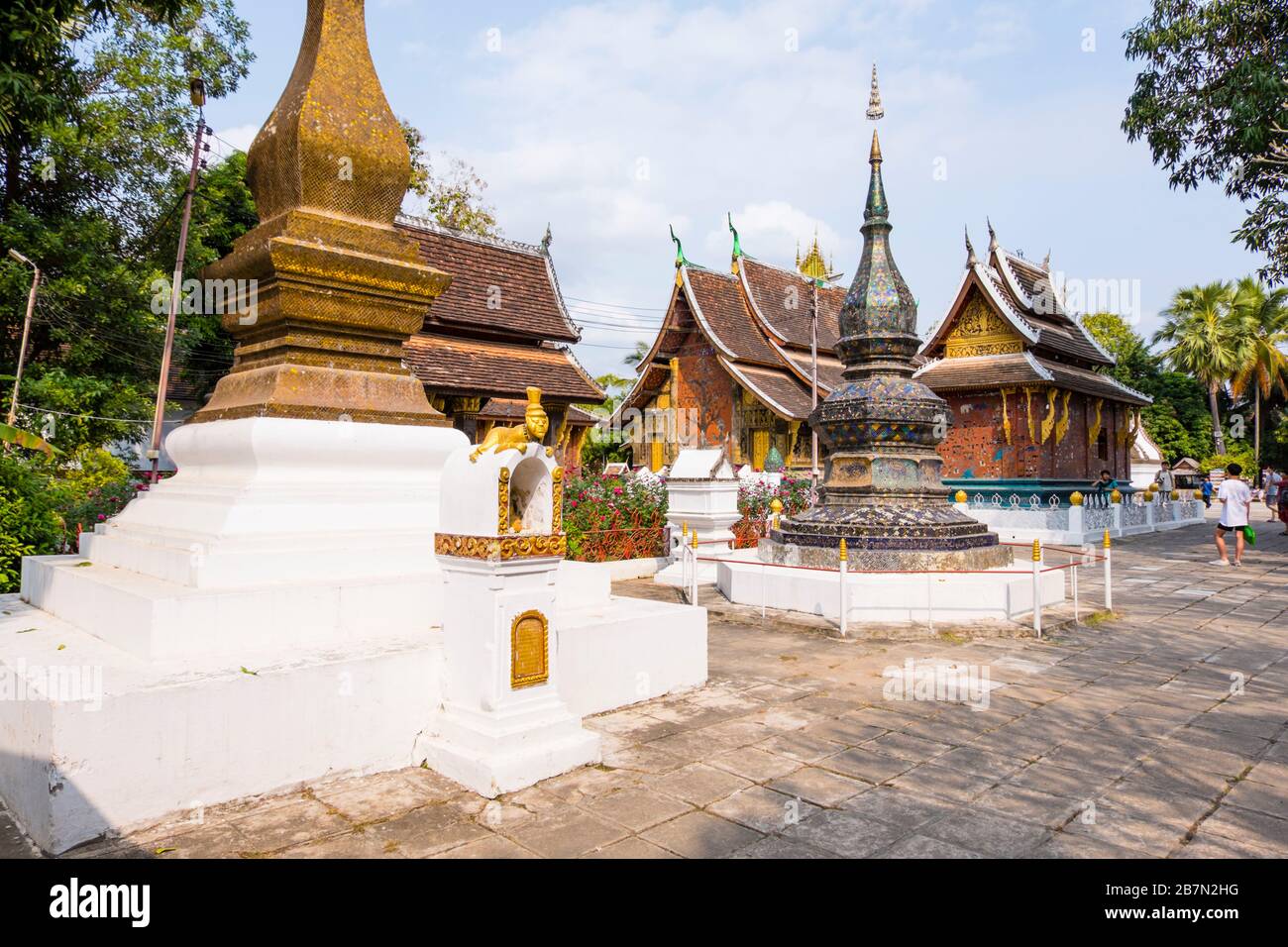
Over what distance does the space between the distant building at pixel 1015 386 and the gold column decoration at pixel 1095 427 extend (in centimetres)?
5

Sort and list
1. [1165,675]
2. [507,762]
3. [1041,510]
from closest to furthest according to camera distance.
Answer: [507,762] < [1165,675] < [1041,510]

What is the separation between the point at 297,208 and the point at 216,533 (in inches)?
95.0

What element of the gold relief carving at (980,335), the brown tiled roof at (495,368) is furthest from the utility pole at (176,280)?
the gold relief carving at (980,335)

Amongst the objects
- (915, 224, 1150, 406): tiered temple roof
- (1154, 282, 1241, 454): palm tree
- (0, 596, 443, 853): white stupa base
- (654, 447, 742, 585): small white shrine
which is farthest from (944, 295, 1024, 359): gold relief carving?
(1154, 282, 1241, 454): palm tree

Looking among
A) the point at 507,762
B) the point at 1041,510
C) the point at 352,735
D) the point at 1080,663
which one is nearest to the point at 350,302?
the point at 352,735

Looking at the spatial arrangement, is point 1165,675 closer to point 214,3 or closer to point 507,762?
point 507,762

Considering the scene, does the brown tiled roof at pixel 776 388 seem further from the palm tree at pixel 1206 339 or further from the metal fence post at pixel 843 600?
the palm tree at pixel 1206 339

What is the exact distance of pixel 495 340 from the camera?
66.8ft

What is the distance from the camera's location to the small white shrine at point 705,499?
12469mm

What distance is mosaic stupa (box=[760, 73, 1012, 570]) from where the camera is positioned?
9055 millimetres

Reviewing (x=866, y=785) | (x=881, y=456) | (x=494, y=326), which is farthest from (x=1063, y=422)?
(x=866, y=785)
